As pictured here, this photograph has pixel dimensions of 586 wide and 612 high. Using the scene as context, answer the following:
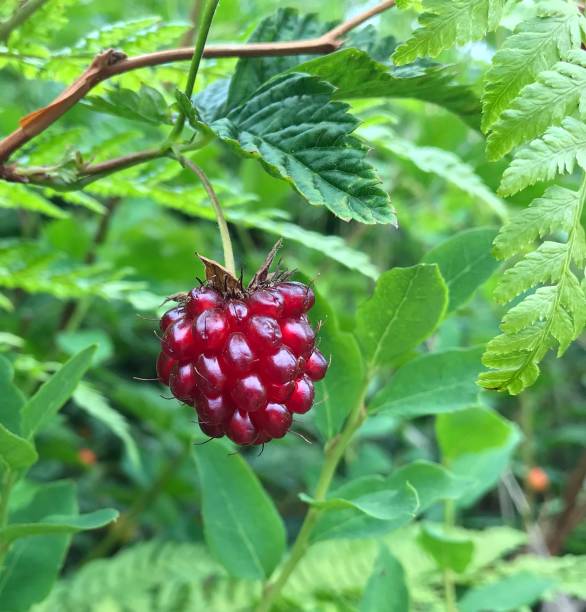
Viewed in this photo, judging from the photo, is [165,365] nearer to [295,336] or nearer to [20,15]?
[295,336]

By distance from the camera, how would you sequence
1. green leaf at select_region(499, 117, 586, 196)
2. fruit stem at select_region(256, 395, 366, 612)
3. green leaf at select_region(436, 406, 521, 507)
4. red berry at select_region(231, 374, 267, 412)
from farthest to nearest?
green leaf at select_region(436, 406, 521, 507), fruit stem at select_region(256, 395, 366, 612), red berry at select_region(231, 374, 267, 412), green leaf at select_region(499, 117, 586, 196)

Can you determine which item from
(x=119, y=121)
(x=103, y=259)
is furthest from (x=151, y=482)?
(x=119, y=121)

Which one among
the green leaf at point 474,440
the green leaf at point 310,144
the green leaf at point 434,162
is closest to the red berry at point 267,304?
the green leaf at point 310,144

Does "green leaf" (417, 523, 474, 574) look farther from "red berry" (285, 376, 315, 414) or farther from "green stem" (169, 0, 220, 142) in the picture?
"green stem" (169, 0, 220, 142)

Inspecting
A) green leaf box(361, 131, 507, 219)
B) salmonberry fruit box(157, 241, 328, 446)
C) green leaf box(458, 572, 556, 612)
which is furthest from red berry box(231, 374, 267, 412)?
green leaf box(458, 572, 556, 612)

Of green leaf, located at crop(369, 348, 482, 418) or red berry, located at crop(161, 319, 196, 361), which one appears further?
green leaf, located at crop(369, 348, 482, 418)

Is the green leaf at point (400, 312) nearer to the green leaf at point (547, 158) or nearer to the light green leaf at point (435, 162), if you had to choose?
the green leaf at point (547, 158)

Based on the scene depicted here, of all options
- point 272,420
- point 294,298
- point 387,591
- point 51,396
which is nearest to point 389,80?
point 294,298
